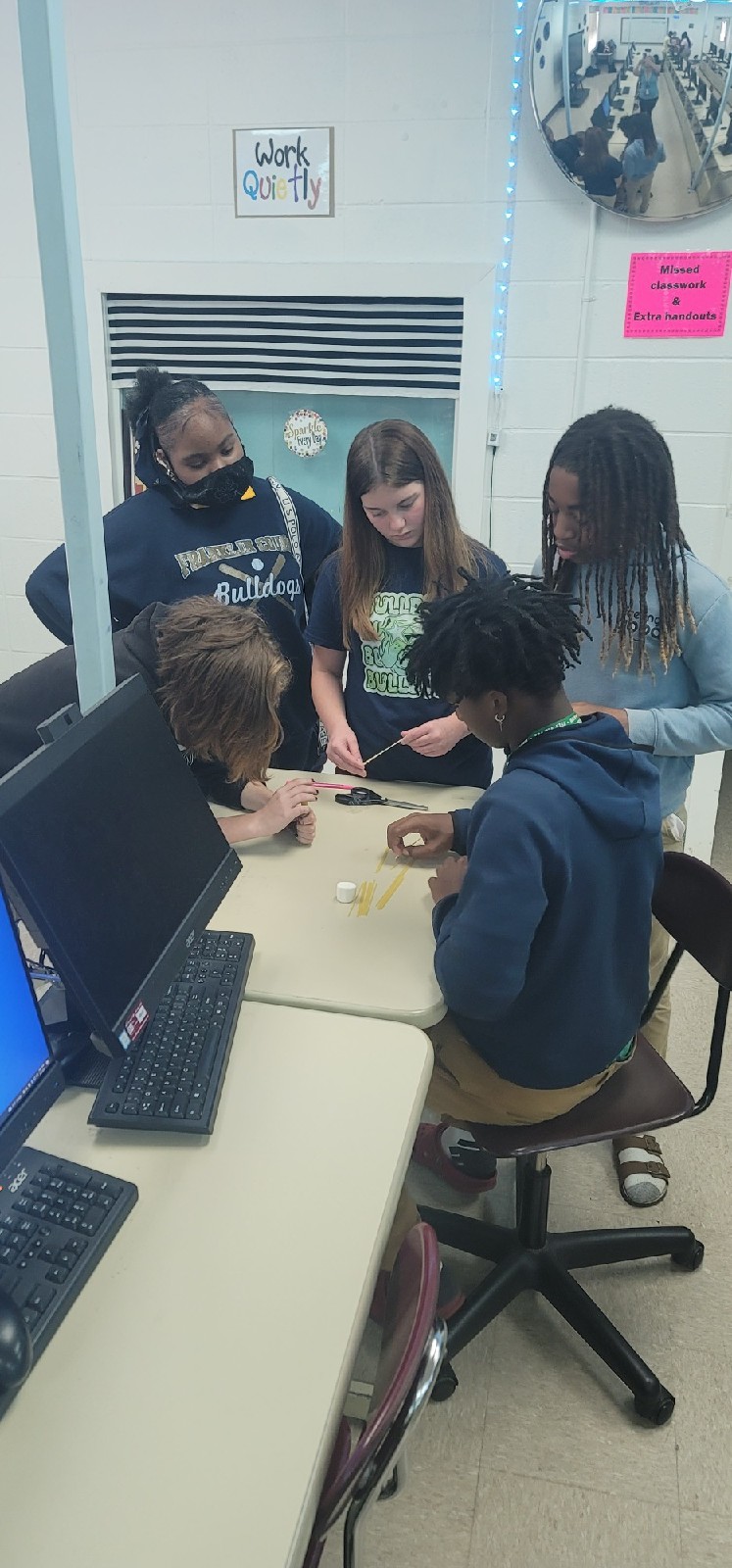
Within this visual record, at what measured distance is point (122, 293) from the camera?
9.72 feet

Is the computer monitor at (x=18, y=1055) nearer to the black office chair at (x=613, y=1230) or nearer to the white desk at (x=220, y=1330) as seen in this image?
the white desk at (x=220, y=1330)

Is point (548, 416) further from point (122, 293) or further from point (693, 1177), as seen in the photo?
point (693, 1177)

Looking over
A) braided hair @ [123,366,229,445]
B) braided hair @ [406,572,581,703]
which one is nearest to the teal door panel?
braided hair @ [123,366,229,445]

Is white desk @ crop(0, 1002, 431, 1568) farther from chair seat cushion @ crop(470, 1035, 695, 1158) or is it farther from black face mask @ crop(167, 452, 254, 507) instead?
black face mask @ crop(167, 452, 254, 507)

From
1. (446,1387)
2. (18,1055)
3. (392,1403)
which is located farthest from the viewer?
(446,1387)

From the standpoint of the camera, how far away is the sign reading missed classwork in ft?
8.83

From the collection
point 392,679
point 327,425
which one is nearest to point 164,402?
point 392,679

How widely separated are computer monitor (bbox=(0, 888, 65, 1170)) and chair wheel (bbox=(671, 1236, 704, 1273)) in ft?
4.28

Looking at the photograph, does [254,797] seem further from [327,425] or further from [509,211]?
[509,211]

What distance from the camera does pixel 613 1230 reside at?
173 centimetres

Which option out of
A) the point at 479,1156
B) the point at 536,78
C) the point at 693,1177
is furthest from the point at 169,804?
the point at 536,78

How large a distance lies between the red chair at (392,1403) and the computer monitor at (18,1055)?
1.25 feet

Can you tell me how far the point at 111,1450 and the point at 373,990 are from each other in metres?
0.63

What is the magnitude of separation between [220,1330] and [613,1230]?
3.65 feet
